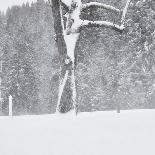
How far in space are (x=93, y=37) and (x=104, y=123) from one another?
35.8 ft

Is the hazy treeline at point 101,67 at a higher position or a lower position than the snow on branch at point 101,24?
lower

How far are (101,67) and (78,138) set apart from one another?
30.5m

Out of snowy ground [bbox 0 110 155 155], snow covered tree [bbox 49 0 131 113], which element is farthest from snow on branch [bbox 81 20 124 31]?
snowy ground [bbox 0 110 155 155]

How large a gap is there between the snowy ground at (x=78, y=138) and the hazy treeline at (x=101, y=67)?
629 cm

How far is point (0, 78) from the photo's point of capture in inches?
2793

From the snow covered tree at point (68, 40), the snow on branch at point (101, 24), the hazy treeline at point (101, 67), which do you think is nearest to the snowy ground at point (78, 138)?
the snow covered tree at point (68, 40)

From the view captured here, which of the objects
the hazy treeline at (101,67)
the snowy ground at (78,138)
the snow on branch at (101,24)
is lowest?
the hazy treeline at (101,67)

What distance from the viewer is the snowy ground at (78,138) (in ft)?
19.0

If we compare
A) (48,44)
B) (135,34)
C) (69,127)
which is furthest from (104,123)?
(48,44)

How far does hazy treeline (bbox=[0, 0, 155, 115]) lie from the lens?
2134 cm

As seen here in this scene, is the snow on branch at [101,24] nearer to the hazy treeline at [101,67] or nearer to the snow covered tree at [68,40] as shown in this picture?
the snow covered tree at [68,40]

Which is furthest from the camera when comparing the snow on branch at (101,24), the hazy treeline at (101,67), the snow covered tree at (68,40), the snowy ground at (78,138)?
A: the hazy treeline at (101,67)

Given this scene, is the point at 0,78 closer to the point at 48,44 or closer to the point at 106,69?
the point at 48,44

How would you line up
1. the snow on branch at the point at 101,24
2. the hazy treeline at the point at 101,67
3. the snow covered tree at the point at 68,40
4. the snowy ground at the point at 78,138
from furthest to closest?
the hazy treeline at the point at 101,67, the snow on branch at the point at 101,24, the snow covered tree at the point at 68,40, the snowy ground at the point at 78,138
